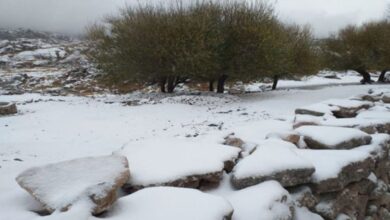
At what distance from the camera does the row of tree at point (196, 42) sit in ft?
60.7

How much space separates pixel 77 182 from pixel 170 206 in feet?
3.98

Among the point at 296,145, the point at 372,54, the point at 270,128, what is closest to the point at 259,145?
the point at 296,145

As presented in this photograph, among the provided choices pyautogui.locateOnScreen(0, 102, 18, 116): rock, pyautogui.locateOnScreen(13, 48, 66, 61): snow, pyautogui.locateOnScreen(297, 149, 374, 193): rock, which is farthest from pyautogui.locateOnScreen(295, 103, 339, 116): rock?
pyautogui.locateOnScreen(13, 48, 66, 61): snow

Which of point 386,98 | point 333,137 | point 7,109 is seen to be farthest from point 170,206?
point 7,109

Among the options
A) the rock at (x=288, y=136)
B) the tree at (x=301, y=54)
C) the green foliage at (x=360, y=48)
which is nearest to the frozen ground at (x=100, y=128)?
the rock at (x=288, y=136)

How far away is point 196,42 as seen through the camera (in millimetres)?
18406

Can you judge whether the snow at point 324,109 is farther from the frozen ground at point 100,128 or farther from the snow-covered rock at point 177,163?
the snow-covered rock at point 177,163

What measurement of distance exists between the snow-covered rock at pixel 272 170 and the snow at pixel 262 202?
0.41ft

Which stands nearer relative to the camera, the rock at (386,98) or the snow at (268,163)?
the snow at (268,163)

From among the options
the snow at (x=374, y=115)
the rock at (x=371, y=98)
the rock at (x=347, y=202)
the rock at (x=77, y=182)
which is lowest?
the rock at (x=347, y=202)

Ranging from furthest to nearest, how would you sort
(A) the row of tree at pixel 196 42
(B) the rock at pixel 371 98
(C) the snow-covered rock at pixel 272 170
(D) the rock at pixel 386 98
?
1. (A) the row of tree at pixel 196 42
2. (B) the rock at pixel 371 98
3. (D) the rock at pixel 386 98
4. (C) the snow-covered rock at pixel 272 170

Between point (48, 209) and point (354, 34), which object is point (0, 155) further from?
point (354, 34)

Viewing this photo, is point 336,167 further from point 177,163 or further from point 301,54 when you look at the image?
point 301,54

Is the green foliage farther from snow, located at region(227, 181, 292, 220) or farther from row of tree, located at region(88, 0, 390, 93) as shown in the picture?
snow, located at region(227, 181, 292, 220)
